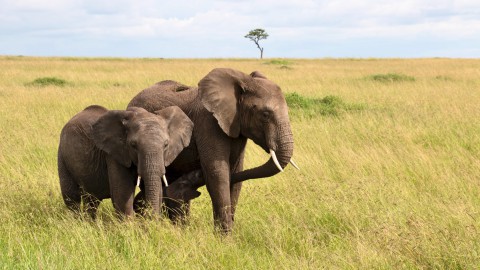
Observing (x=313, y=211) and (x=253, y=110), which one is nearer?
(x=253, y=110)

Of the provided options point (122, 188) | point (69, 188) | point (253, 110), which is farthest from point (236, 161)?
point (69, 188)

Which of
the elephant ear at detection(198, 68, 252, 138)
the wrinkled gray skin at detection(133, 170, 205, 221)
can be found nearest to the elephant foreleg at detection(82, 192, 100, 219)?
the wrinkled gray skin at detection(133, 170, 205, 221)

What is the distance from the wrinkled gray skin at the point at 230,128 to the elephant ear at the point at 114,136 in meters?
0.57

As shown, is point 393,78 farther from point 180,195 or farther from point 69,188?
point 180,195

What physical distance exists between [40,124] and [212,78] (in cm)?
707

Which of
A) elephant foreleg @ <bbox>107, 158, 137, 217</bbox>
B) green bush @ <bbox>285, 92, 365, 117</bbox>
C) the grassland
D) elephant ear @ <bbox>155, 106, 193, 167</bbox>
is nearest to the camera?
the grassland

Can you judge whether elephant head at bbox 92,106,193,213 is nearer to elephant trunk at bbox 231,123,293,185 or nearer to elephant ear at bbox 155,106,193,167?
elephant ear at bbox 155,106,193,167

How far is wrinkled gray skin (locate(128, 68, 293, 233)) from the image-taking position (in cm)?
471

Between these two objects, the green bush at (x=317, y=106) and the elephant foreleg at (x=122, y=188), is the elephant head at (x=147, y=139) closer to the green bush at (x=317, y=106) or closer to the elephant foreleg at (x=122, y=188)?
the elephant foreleg at (x=122, y=188)

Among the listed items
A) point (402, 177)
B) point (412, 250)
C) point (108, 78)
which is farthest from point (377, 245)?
point (108, 78)

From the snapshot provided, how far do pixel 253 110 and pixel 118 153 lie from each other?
3.93 ft

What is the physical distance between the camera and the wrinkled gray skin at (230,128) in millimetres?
4711

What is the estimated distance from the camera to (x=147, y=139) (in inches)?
180

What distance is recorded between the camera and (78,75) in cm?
2462
